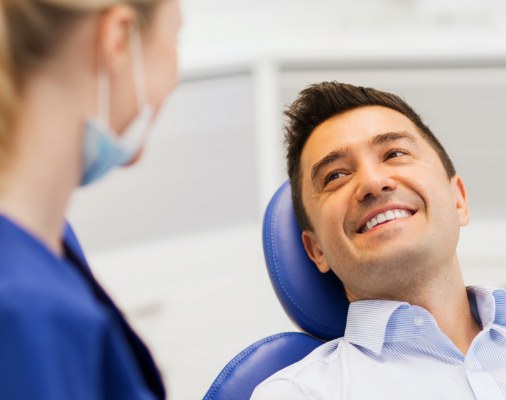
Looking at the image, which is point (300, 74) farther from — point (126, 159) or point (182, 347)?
point (126, 159)

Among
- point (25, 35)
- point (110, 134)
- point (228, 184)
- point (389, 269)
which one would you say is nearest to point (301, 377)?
point (389, 269)

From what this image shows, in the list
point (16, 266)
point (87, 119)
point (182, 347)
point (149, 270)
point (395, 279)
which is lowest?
point (182, 347)

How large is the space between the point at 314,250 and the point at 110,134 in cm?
78

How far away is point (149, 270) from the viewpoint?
233 cm

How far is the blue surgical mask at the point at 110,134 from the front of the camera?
2.21ft

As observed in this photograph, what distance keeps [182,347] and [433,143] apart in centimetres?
118

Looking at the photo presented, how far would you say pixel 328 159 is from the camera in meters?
1.38

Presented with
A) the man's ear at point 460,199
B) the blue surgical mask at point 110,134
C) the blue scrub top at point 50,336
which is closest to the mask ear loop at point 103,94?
the blue surgical mask at point 110,134

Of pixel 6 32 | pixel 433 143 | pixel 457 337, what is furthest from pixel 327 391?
pixel 6 32

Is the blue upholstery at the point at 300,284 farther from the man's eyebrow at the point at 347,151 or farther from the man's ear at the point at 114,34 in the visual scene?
the man's ear at the point at 114,34

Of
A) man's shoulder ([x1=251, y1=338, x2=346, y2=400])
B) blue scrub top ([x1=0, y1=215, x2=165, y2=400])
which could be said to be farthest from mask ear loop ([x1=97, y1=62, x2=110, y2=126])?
man's shoulder ([x1=251, y1=338, x2=346, y2=400])

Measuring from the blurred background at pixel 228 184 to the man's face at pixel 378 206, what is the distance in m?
0.85

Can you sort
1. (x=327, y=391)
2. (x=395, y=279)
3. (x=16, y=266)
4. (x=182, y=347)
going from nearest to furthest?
(x=16, y=266)
(x=327, y=391)
(x=395, y=279)
(x=182, y=347)

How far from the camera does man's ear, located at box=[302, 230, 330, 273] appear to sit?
1.36 metres
